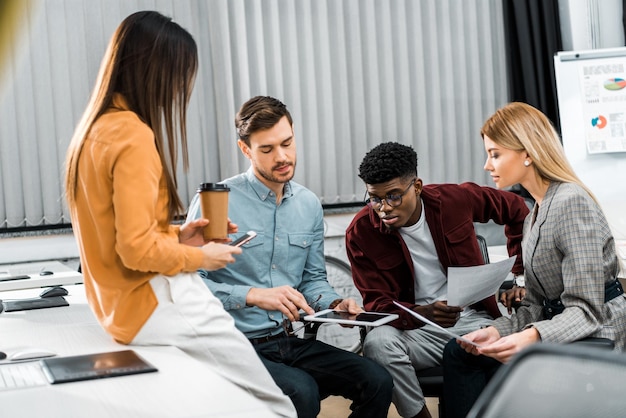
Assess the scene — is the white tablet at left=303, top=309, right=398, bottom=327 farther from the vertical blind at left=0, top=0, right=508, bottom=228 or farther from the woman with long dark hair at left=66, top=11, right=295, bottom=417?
the vertical blind at left=0, top=0, right=508, bottom=228

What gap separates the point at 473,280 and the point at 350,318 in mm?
375

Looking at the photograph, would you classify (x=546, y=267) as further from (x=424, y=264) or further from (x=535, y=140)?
(x=424, y=264)

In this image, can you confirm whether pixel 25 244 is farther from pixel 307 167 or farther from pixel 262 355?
pixel 262 355

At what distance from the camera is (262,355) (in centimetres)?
243

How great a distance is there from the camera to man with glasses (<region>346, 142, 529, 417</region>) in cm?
256

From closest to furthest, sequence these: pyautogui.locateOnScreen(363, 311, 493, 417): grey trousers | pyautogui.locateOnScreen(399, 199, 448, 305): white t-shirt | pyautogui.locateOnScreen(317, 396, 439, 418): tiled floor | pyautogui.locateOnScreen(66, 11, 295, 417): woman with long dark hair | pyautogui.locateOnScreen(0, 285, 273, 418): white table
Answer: pyautogui.locateOnScreen(0, 285, 273, 418): white table < pyautogui.locateOnScreen(66, 11, 295, 417): woman with long dark hair < pyautogui.locateOnScreen(363, 311, 493, 417): grey trousers < pyautogui.locateOnScreen(399, 199, 448, 305): white t-shirt < pyautogui.locateOnScreen(317, 396, 439, 418): tiled floor

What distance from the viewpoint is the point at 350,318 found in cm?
228

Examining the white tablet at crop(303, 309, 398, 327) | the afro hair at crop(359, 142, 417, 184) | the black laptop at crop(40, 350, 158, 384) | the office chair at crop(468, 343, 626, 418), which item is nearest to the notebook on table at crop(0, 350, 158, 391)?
the black laptop at crop(40, 350, 158, 384)

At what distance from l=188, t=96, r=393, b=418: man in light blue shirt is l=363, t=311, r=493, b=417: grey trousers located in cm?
6

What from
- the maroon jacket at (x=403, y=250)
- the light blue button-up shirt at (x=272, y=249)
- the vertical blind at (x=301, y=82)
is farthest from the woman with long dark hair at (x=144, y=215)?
the vertical blind at (x=301, y=82)

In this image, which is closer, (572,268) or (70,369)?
(70,369)

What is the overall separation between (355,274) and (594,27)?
2.67 metres

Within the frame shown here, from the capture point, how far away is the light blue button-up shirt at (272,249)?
246 cm

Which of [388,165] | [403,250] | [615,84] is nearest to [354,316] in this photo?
[403,250]
